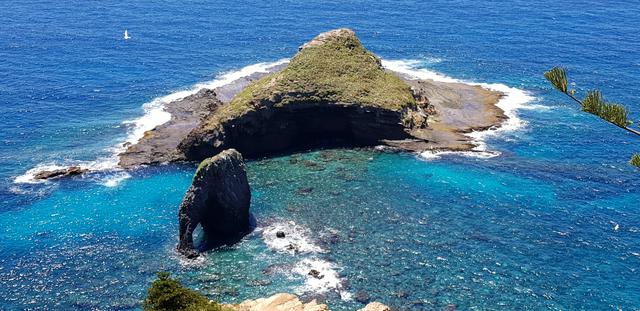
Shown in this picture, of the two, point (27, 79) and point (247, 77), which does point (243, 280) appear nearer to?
point (247, 77)

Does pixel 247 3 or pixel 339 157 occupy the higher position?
pixel 247 3

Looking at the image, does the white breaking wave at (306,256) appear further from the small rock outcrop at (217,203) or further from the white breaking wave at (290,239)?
the small rock outcrop at (217,203)

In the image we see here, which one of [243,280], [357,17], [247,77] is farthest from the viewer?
[357,17]

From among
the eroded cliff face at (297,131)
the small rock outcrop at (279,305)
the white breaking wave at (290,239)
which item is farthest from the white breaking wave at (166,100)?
the small rock outcrop at (279,305)

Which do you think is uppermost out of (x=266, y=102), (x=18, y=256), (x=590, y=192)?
(x=266, y=102)

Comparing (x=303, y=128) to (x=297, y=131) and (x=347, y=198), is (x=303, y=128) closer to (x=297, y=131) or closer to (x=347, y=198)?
(x=297, y=131)

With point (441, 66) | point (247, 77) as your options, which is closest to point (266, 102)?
point (247, 77)

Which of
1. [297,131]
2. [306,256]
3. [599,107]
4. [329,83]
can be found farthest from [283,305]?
[329,83]
